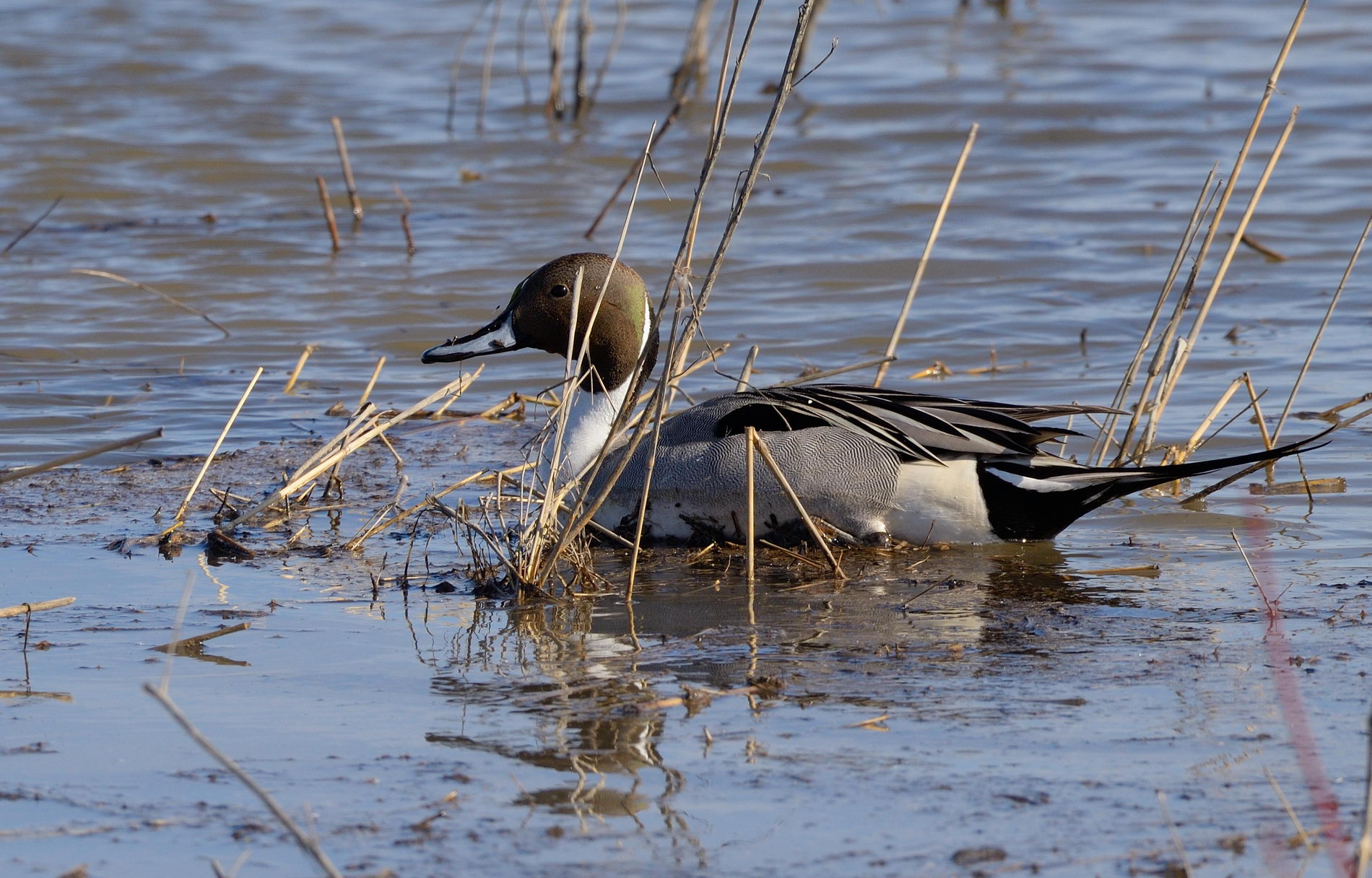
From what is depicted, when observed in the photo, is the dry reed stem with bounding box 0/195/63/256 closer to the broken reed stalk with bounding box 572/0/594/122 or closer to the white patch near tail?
the broken reed stalk with bounding box 572/0/594/122

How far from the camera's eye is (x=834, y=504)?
4.65 meters

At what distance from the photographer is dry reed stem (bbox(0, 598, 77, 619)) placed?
3775mm

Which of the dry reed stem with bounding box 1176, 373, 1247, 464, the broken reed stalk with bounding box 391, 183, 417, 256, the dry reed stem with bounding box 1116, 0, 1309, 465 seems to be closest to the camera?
the dry reed stem with bounding box 1116, 0, 1309, 465

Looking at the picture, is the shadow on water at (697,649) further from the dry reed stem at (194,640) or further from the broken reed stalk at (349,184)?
the broken reed stalk at (349,184)

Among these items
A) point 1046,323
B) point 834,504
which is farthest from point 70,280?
point 834,504

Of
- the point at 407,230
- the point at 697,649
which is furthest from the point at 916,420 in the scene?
the point at 407,230

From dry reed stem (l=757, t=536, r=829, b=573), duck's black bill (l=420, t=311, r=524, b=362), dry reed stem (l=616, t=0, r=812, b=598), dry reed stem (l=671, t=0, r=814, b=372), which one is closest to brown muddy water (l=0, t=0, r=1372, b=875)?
dry reed stem (l=757, t=536, r=829, b=573)

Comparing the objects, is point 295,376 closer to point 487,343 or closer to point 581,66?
point 487,343

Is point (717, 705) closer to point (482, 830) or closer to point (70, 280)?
point (482, 830)

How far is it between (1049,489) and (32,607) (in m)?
2.47

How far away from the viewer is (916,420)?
182 inches

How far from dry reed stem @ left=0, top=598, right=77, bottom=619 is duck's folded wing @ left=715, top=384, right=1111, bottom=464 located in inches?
67.6

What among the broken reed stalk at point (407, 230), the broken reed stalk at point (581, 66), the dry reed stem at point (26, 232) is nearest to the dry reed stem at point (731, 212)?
the dry reed stem at point (26, 232)

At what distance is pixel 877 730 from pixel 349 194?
23.7ft
